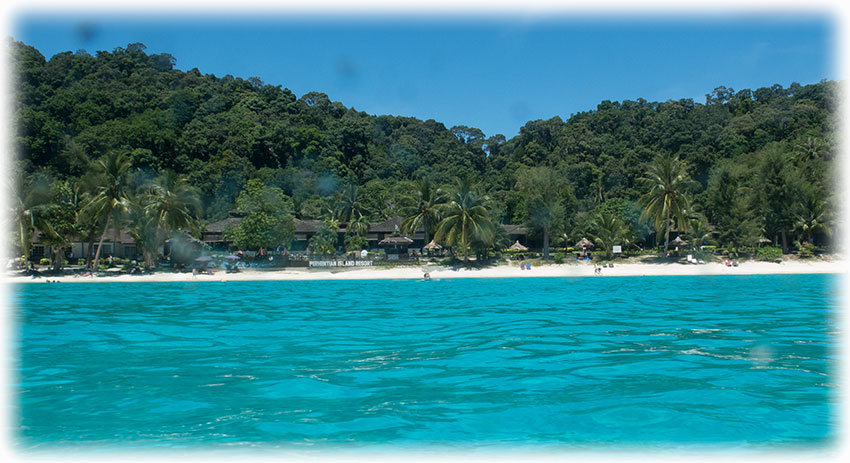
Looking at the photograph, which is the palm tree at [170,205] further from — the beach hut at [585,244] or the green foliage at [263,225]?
the beach hut at [585,244]

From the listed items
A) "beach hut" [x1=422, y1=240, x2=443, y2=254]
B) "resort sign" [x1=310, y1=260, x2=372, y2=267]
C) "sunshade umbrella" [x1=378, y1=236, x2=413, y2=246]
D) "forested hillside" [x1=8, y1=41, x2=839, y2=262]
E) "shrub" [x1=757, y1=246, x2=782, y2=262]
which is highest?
"forested hillside" [x1=8, y1=41, x2=839, y2=262]

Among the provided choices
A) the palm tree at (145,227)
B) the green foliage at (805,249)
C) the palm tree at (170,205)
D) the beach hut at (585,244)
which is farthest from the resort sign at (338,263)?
the green foliage at (805,249)

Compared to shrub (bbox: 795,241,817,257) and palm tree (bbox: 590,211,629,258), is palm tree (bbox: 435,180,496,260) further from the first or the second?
shrub (bbox: 795,241,817,257)

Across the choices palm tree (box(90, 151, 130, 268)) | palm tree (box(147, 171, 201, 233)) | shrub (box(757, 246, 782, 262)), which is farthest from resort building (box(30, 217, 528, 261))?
shrub (box(757, 246, 782, 262))

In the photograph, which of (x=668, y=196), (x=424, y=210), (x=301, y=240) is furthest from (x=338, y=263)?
(x=668, y=196)

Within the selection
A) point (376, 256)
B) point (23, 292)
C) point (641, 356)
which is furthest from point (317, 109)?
point (641, 356)

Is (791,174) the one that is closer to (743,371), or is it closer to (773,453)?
(743,371)

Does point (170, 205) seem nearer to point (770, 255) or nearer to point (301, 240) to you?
point (301, 240)
